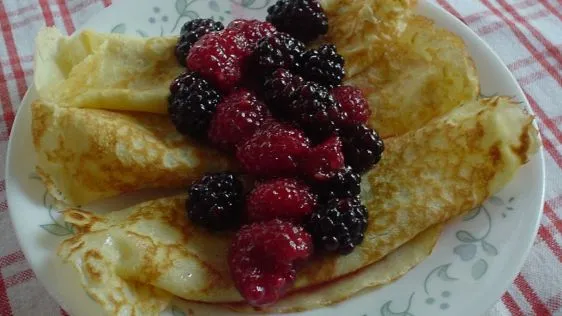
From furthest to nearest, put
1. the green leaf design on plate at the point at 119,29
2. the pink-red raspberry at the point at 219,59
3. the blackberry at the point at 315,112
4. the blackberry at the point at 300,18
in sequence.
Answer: the green leaf design on plate at the point at 119,29
the blackberry at the point at 300,18
the pink-red raspberry at the point at 219,59
the blackberry at the point at 315,112

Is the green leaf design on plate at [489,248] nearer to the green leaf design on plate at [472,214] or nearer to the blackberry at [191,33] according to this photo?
the green leaf design on plate at [472,214]

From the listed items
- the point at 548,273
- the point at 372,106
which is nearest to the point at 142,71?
the point at 372,106

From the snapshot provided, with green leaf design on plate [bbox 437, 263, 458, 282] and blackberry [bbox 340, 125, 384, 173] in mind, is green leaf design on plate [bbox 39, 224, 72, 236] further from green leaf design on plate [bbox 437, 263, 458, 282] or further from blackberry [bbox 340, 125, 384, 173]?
green leaf design on plate [bbox 437, 263, 458, 282]

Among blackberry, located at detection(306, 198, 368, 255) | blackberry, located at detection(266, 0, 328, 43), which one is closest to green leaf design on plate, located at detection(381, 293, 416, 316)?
blackberry, located at detection(306, 198, 368, 255)

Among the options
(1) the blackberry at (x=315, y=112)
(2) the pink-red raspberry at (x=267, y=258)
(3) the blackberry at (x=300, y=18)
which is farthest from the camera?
(3) the blackberry at (x=300, y=18)

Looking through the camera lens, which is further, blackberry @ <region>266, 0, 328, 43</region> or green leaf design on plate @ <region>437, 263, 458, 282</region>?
blackberry @ <region>266, 0, 328, 43</region>

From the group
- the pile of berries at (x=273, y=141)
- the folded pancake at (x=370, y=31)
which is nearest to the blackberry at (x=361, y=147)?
the pile of berries at (x=273, y=141)
